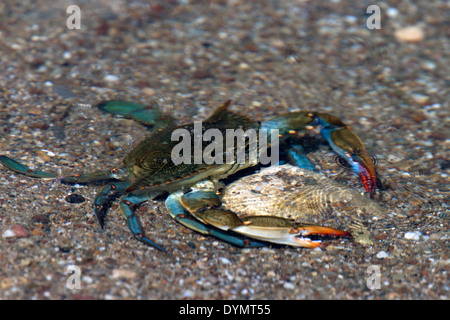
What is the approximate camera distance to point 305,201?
418 centimetres

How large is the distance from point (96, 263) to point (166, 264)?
523 millimetres

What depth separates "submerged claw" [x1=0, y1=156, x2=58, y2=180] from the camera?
4250mm

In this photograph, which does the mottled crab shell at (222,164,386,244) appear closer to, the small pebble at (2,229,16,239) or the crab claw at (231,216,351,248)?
the crab claw at (231,216,351,248)

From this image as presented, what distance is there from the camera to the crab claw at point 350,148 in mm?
4332

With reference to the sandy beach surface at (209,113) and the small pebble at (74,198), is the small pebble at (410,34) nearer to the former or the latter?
the sandy beach surface at (209,113)

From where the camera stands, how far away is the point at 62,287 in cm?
336

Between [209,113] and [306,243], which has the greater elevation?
[209,113]

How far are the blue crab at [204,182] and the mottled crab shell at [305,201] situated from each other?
16 cm

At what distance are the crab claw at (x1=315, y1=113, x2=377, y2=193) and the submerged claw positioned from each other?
2.67 meters

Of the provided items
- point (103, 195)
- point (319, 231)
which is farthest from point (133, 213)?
point (319, 231)

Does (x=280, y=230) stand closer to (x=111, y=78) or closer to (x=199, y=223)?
(x=199, y=223)

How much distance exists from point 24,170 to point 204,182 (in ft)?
5.35

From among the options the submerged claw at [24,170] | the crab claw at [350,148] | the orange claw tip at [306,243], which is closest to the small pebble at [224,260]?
the orange claw tip at [306,243]
